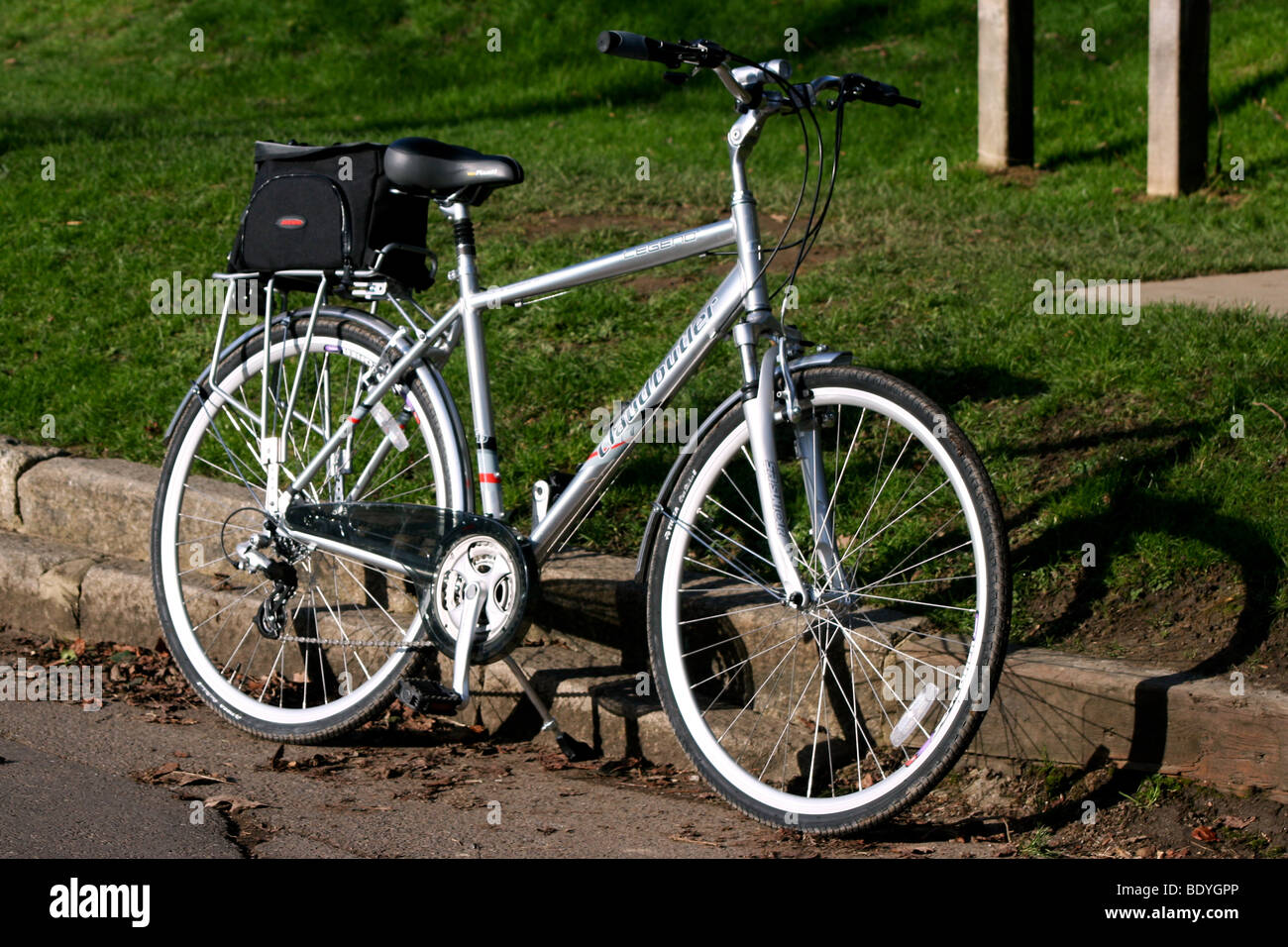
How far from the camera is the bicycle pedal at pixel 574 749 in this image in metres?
3.70

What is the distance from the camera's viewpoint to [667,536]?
10.9 feet

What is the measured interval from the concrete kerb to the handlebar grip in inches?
59.1

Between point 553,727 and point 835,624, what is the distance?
93 centimetres

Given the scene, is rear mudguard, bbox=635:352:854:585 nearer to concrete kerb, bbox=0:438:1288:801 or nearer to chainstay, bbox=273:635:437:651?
concrete kerb, bbox=0:438:1288:801

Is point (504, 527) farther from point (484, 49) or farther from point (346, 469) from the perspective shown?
point (484, 49)

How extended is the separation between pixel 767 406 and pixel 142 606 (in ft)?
8.06

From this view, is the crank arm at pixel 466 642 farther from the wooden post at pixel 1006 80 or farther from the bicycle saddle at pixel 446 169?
the wooden post at pixel 1006 80

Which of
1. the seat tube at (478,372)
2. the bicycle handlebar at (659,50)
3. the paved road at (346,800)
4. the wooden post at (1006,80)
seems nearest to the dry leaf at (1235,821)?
the paved road at (346,800)

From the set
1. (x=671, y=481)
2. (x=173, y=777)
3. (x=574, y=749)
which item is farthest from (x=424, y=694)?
(x=671, y=481)

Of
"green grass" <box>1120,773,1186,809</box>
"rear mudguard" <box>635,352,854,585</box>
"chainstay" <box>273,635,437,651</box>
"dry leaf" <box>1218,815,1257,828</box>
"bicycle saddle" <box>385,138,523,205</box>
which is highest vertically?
"bicycle saddle" <box>385,138,523,205</box>

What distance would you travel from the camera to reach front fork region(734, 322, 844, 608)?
312 cm

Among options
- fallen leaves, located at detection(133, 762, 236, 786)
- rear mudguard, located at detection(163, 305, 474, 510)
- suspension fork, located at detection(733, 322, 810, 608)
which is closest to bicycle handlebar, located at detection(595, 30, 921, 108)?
suspension fork, located at detection(733, 322, 810, 608)

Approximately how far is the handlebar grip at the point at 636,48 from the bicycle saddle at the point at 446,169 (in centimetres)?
64

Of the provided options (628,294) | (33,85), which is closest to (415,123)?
(33,85)
